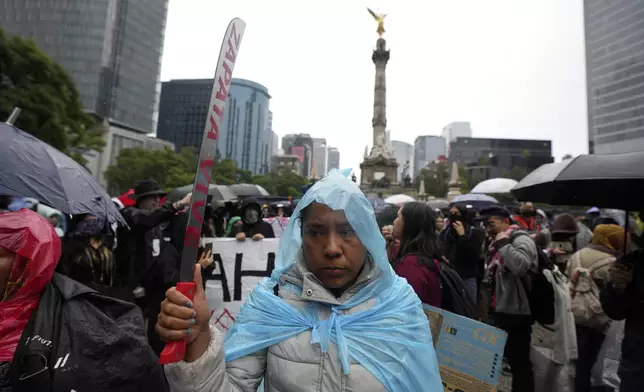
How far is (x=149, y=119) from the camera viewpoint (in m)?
58.0

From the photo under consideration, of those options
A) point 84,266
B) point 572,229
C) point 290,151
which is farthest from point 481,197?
point 290,151

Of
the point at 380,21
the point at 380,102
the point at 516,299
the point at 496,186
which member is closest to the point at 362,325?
the point at 516,299

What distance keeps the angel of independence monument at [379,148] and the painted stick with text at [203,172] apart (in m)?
42.1

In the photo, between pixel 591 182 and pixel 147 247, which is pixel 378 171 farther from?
pixel 591 182

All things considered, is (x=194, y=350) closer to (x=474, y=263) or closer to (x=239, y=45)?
(x=239, y=45)

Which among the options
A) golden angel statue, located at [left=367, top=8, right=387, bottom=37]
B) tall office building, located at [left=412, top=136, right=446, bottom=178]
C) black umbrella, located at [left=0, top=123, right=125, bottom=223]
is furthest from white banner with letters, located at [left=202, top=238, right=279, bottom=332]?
tall office building, located at [left=412, top=136, right=446, bottom=178]

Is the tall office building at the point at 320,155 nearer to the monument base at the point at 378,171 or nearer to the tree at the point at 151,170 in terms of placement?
the monument base at the point at 378,171

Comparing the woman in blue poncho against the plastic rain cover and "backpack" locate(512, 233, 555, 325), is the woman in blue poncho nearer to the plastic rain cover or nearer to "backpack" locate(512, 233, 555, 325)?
the plastic rain cover

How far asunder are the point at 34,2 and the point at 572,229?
4699 cm

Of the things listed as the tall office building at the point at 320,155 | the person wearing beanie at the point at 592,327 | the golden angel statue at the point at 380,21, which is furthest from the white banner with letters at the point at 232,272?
the tall office building at the point at 320,155

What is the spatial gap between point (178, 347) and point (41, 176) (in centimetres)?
228

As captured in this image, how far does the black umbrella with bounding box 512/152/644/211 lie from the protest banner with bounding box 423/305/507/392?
54.6 inches

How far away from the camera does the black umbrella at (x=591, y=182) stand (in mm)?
2732

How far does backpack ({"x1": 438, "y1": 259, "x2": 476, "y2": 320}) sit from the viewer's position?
2748 millimetres
